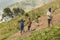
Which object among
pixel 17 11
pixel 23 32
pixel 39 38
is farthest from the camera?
pixel 17 11

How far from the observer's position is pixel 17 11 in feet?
383

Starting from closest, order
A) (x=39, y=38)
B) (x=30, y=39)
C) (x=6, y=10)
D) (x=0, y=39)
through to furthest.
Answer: (x=39, y=38), (x=30, y=39), (x=0, y=39), (x=6, y=10)

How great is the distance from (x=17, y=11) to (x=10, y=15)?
13.2ft

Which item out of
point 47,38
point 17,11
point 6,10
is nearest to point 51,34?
point 47,38

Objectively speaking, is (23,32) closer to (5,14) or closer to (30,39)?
(30,39)

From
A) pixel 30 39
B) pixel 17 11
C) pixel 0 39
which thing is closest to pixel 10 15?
pixel 17 11

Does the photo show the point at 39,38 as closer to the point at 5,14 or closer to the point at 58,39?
the point at 58,39

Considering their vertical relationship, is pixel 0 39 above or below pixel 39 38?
below

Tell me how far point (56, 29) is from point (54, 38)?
73.1 inches

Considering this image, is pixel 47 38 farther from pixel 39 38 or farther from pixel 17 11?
pixel 17 11

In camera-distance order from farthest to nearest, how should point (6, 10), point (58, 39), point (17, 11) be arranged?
point (17, 11) → point (6, 10) → point (58, 39)

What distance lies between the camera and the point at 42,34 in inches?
838

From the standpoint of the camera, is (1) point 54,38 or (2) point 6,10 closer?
(1) point 54,38

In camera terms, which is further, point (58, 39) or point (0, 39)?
point (0, 39)
